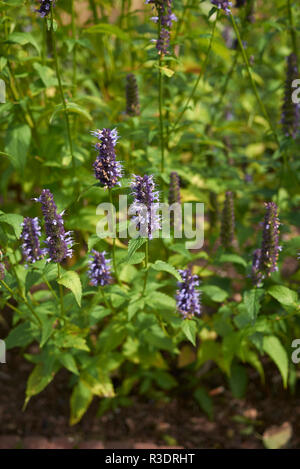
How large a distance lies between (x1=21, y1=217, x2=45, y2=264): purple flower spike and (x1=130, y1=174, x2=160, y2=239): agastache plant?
63 cm

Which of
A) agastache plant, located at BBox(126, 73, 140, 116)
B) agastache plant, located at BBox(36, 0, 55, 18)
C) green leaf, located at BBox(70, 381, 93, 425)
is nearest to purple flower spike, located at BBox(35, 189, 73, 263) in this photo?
agastache plant, located at BBox(36, 0, 55, 18)

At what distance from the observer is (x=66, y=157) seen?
2.91m

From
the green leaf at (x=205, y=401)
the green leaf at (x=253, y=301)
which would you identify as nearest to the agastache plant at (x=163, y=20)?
the green leaf at (x=253, y=301)

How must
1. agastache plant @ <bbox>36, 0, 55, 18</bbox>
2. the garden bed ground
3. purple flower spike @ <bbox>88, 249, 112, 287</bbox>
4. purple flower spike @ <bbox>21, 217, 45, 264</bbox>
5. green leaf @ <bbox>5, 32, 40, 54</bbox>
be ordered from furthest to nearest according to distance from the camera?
the garden bed ground → green leaf @ <bbox>5, 32, 40, 54</bbox> → purple flower spike @ <bbox>88, 249, 112, 287</bbox> → purple flower spike @ <bbox>21, 217, 45, 264</bbox> → agastache plant @ <bbox>36, 0, 55, 18</bbox>

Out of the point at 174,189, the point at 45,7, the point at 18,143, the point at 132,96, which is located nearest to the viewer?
the point at 45,7

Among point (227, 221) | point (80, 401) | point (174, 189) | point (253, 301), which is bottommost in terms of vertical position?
point (80, 401)

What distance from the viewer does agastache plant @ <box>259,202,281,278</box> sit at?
225cm

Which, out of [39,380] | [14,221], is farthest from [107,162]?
[39,380]

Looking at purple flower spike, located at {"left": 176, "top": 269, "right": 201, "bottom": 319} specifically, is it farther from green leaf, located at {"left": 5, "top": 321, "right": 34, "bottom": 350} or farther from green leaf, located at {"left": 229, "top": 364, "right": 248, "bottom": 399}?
green leaf, located at {"left": 229, "top": 364, "right": 248, "bottom": 399}

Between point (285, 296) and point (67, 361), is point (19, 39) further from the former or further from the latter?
point (285, 296)

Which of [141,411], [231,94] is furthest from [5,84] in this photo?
[231,94]

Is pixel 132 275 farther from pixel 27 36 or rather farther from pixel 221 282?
pixel 27 36

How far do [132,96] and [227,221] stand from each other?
42.7 inches

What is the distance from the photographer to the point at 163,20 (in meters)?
2.37
